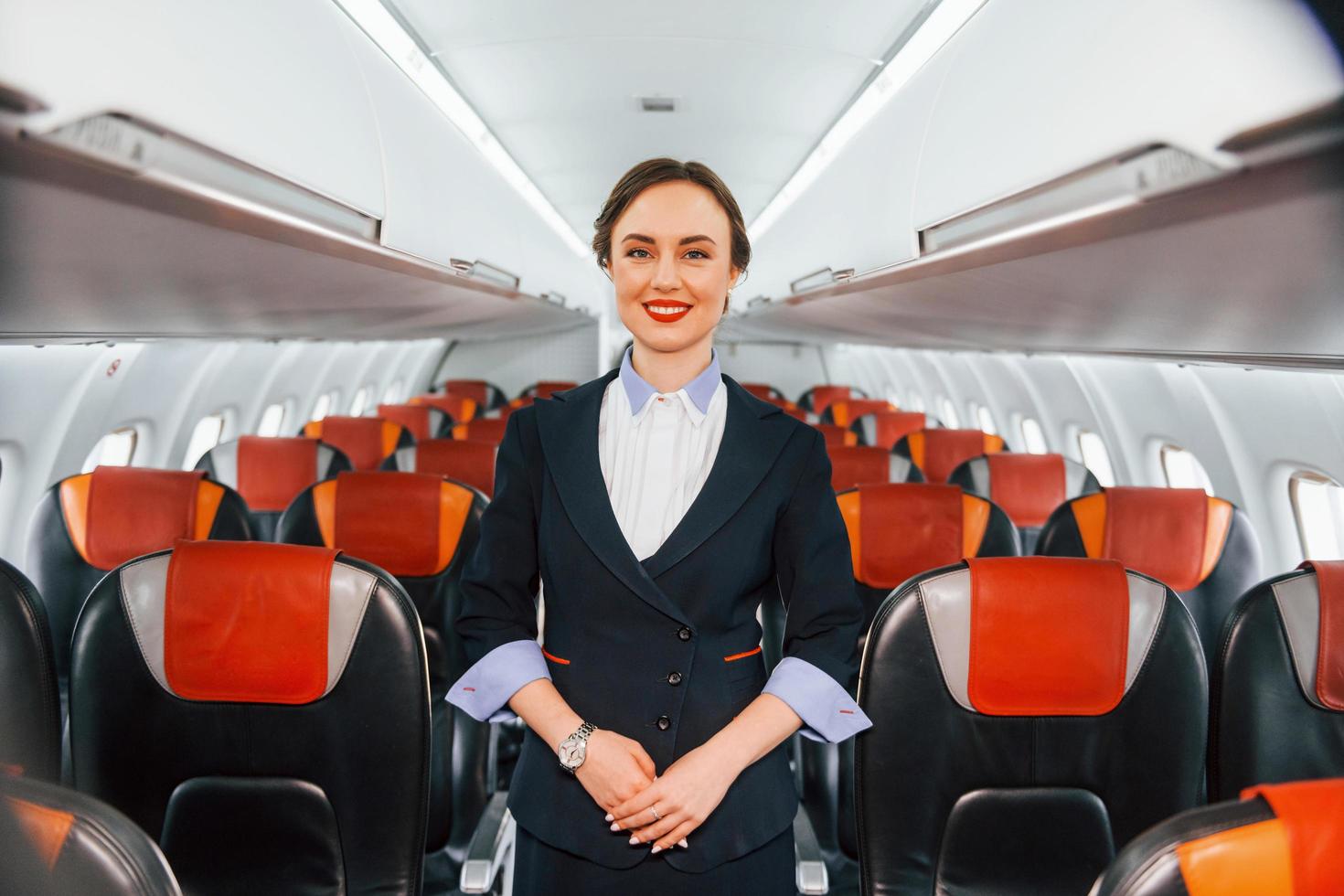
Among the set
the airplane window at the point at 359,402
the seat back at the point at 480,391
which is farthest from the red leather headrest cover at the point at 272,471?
the seat back at the point at 480,391

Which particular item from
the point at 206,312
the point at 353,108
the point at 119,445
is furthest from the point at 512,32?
the point at 119,445

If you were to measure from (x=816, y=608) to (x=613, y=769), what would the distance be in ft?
1.27

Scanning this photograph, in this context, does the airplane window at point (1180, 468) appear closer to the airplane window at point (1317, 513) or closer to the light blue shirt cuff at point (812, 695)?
the airplane window at point (1317, 513)

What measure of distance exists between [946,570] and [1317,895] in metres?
1.01

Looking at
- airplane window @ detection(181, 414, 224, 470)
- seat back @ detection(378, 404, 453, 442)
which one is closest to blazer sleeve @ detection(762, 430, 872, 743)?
airplane window @ detection(181, 414, 224, 470)

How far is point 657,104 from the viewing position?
4.28m

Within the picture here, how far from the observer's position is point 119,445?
5707mm

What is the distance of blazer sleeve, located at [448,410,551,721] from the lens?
137 cm

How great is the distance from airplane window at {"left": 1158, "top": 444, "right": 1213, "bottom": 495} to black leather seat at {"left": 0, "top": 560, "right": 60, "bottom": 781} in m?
5.52

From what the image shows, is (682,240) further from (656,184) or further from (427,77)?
(427,77)

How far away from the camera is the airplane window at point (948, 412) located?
38.0 ft

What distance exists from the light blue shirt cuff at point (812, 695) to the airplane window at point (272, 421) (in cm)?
792

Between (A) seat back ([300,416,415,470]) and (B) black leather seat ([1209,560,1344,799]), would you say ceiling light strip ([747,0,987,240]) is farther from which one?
(A) seat back ([300,416,415,470])

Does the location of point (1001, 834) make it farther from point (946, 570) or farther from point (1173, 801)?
point (946, 570)
